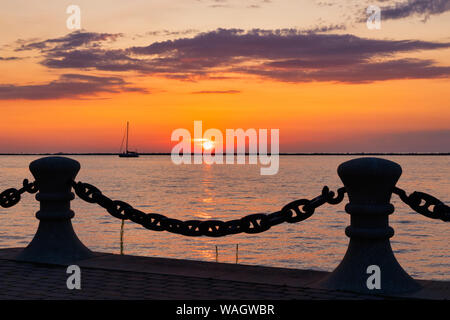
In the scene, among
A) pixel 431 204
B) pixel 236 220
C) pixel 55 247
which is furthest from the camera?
pixel 55 247

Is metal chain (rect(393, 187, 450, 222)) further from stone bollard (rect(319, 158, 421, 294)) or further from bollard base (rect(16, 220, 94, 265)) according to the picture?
bollard base (rect(16, 220, 94, 265))

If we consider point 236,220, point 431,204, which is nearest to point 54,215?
point 236,220

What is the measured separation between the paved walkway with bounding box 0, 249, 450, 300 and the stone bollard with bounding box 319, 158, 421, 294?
17 centimetres

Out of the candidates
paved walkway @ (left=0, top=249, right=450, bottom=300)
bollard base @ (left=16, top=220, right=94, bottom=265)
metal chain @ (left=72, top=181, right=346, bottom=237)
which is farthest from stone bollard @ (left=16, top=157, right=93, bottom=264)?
metal chain @ (left=72, top=181, right=346, bottom=237)

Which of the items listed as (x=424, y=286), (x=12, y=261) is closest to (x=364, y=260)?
(x=424, y=286)

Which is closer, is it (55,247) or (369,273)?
(369,273)

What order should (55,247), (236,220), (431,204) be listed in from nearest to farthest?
(431,204) → (236,220) → (55,247)

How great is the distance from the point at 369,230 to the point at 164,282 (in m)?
1.95

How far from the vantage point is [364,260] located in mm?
5418

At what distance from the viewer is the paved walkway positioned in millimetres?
5142

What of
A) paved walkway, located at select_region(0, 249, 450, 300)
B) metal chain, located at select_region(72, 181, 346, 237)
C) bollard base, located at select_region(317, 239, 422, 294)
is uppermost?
metal chain, located at select_region(72, 181, 346, 237)

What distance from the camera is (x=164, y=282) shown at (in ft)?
18.6

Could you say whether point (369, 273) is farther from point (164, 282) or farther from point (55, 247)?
point (55, 247)
